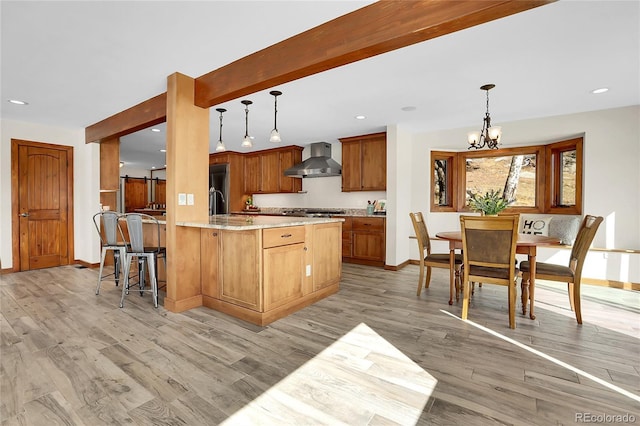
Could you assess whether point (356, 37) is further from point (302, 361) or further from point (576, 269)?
point (576, 269)

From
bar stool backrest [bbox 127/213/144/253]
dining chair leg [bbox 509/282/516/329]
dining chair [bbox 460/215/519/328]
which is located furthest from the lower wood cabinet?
dining chair leg [bbox 509/282/516/329]

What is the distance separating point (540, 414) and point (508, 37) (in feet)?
8.39

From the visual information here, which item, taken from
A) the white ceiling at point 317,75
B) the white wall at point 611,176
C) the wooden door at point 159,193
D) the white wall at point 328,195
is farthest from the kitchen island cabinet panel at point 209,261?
the wooden door at point 159,193

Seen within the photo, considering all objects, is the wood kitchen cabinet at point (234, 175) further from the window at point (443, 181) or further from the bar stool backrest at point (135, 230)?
the window at point (443, 181)

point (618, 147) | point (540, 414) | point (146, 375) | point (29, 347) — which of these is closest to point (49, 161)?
point (29, 347)

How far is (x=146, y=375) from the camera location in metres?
1.91

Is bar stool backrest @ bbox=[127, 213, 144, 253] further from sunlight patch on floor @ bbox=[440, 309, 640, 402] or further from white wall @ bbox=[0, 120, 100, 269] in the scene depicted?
sunlight patch on floor @ bbox=[440, 309, 640, 402]

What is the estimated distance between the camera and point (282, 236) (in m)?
2.92

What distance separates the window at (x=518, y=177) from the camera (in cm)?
466

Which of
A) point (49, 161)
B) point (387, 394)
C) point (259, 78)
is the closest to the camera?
point (387, 394)

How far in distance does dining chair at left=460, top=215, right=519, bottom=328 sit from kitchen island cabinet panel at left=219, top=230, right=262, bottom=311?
1904 millimetres

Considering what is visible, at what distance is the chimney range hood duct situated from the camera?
591cm

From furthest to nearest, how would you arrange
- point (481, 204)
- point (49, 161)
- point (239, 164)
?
point (239, 164) < point (49, 161) < point (481, 204)

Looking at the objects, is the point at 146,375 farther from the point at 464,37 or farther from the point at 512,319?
the point at 464,37
